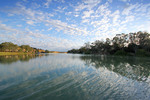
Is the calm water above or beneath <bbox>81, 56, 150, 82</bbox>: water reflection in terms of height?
above

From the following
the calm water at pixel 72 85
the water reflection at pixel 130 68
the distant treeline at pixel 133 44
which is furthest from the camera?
the distant treeline at pixel 133 44

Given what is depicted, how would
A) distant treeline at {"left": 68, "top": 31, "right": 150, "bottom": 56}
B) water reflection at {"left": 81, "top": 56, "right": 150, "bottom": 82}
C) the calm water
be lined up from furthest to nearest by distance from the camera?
distant treeline at {"left": 68, "top": 31, "right": 150, "bottom": 56} → water reflection at {"left": 81, "top": 56, "right": 150, "bottom": 82} → the calm water

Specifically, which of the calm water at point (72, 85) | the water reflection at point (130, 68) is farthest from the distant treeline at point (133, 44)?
the calm water at point (72, 85)

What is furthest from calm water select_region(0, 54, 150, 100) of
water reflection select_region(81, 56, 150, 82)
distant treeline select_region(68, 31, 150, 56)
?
distant treeline select_region(68, 31, 150, 56)

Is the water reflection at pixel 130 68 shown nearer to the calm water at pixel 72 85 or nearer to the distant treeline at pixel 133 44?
the calm water at pixel 72 85

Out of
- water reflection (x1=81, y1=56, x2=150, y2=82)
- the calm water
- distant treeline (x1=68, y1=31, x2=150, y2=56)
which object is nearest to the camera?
the calm water

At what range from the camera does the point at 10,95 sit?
16.1ft

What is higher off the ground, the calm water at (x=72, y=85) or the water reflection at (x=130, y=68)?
the calm water at (x=72, y=85)

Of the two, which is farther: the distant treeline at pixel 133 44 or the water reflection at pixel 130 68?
the distant treeline at pixel 133 44

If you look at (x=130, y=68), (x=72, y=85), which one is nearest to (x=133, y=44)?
(x=130, y=68)

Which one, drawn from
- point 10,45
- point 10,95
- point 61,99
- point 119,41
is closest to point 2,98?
point 10,95

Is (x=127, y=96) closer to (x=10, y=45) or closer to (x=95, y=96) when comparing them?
(x=95, y=96)

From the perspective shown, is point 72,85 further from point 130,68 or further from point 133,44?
point 133,44

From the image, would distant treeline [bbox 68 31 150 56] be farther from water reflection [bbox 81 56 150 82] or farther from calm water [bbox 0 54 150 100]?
calm water [bbox 0 54 150 100]
